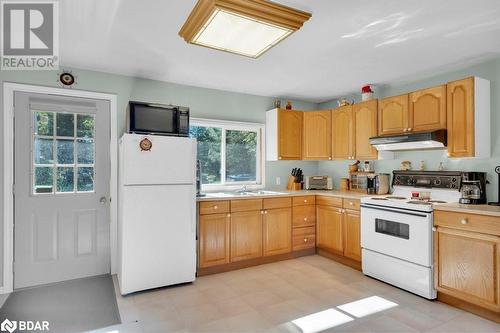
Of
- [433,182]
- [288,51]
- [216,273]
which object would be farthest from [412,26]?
[216,273]

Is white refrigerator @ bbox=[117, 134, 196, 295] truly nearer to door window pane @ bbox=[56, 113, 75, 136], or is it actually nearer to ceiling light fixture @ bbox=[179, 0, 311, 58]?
door window pane @ bbox=[56, 113, 75, 136]

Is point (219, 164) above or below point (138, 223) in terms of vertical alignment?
above

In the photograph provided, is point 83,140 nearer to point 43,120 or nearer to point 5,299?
point 43,120

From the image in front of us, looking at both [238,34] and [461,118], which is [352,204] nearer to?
[461,118]

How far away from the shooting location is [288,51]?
8.88ft

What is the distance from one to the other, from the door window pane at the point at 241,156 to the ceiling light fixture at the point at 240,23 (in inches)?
78.8

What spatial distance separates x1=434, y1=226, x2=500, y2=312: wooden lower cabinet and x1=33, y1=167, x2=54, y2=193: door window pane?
393 centimetres

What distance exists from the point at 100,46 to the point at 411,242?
348cm

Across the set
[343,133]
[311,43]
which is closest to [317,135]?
[343,133]

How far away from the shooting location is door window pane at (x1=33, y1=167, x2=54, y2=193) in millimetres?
2990

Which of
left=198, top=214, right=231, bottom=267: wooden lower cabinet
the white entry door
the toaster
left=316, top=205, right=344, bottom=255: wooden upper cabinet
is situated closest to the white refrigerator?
left=198, top=214, right=231, bottom=267: wooden lower cabinet

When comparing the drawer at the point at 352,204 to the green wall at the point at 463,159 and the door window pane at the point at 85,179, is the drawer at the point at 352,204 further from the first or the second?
the door window pane at the point at 85,179

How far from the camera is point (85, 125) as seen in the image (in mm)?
3203

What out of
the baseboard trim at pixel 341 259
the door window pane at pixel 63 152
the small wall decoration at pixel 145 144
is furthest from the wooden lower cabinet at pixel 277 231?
the door window pane at pixel 63 152
